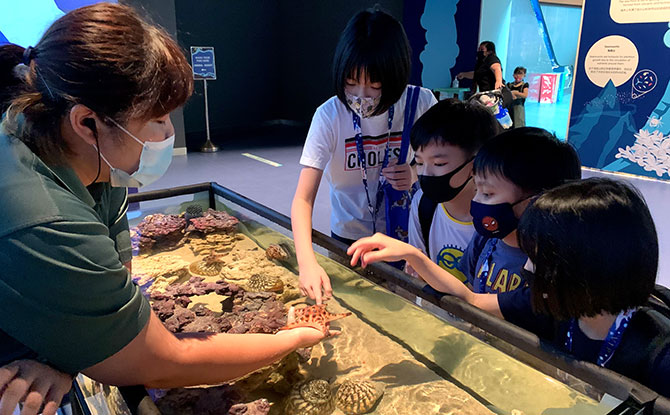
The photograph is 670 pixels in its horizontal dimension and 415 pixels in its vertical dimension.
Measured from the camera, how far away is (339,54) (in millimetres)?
1638

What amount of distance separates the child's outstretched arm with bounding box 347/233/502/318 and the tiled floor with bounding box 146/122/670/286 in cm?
246

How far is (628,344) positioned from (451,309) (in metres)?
0.40

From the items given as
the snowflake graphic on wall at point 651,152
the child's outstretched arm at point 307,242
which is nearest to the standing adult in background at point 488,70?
the snowflake graphic on wall at point 651,152

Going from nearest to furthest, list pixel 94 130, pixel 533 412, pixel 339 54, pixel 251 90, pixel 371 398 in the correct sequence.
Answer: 1. pixel 94 130
2. pixel 533 412
3. pixel 371 398
4. pixel 339 54
5. pixel 251 90

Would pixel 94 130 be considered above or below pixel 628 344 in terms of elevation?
above

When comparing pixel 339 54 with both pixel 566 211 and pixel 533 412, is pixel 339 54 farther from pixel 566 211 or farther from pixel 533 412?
pixel 533 412

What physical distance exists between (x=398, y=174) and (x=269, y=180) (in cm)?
408

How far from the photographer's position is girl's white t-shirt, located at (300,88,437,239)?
1.77 m

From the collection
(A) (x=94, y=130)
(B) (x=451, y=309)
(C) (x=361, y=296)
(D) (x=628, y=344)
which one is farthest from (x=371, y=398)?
(A) (x=94, y=130)

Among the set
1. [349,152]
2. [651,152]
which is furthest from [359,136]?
[651,152]

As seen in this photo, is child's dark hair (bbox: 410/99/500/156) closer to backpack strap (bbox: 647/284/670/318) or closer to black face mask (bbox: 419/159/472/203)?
black face mask (bbox: 419/159/472/203)

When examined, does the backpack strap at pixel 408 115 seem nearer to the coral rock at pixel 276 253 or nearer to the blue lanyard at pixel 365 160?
the blue lanyard at pixel 365 160

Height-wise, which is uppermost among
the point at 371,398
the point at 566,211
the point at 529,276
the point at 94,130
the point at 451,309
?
the point at 94,130

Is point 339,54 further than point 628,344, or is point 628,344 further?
point 339,54
